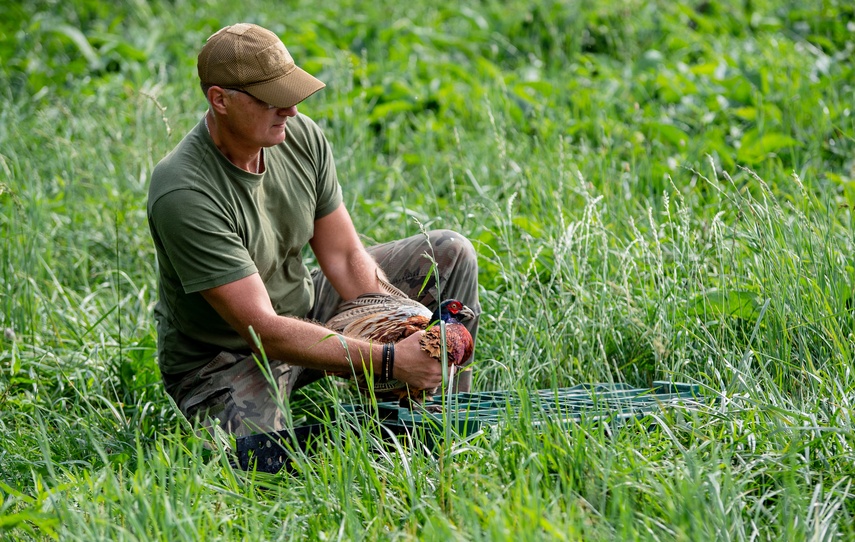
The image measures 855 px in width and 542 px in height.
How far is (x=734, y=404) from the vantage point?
2477 millimetres

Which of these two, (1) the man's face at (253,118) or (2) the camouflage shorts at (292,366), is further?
(2) the camouflage shorts at (292,366)

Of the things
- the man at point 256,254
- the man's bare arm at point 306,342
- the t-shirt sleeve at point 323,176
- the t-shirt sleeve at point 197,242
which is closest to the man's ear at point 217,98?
the man at point 256,254

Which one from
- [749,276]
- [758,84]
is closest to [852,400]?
[749,276]

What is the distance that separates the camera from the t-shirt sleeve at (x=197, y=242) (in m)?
2.77

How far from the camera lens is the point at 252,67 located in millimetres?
2809

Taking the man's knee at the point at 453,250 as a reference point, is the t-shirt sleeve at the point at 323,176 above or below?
above

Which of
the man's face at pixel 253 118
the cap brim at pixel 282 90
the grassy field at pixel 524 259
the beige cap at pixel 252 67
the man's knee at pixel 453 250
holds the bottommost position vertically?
the grassy field at pixel 524 259

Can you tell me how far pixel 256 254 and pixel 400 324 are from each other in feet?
1.78

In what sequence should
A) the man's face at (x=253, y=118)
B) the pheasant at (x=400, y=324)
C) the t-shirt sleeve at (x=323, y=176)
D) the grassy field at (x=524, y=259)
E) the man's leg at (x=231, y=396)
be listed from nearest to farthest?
1. the grassy field at (x=524, y=259)
2. the pheasant at (x=400, y=324)
3. the man's face at (x=253, y=118)
4. the man's leg at (x=231, y=396)
5. the t-shirt sleeve at (x=323, y=176)

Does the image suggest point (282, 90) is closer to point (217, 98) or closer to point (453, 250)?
point (217, 98)

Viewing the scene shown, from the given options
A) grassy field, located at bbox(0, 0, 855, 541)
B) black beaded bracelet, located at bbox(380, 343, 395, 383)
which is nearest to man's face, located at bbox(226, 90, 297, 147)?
grassy field, located at bbox(0, 0, 855, 541)

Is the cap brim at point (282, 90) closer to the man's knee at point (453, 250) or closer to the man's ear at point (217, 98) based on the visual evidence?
the man's ear at point (217, 98)

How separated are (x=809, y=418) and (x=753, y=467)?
0.62 ft

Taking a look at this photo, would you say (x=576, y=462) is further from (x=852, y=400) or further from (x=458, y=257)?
(x=458, y=257)
